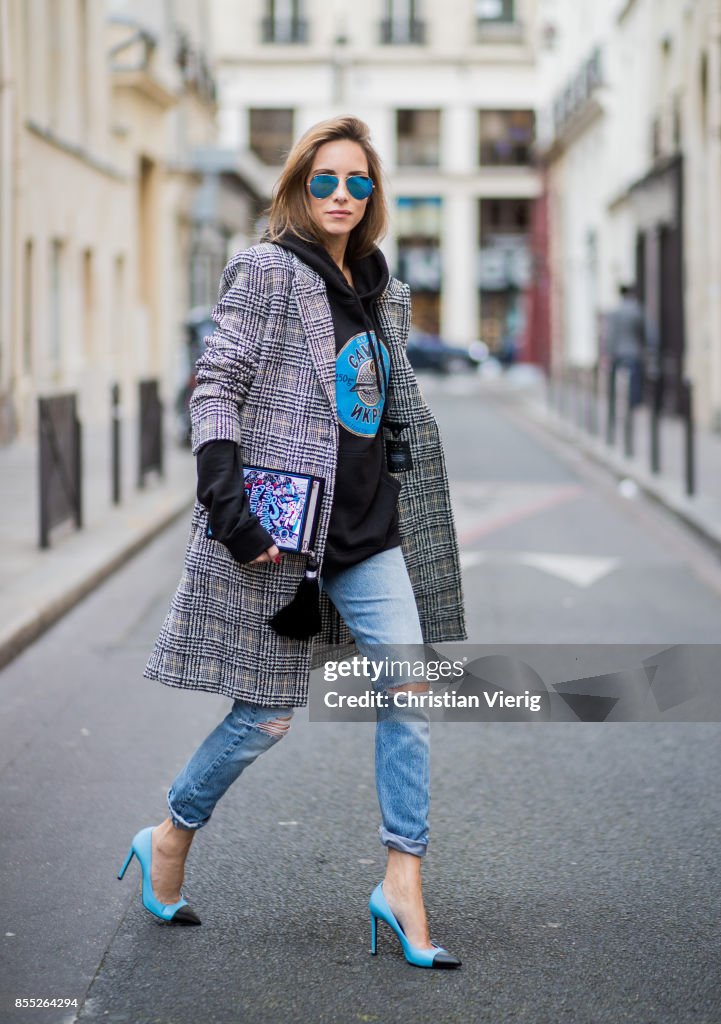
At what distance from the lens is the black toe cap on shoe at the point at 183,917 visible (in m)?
3.99

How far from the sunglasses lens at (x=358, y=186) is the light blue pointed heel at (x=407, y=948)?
60.2 inches

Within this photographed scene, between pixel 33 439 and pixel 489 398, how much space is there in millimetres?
17922

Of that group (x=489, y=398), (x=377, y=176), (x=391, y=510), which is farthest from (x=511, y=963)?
(x=489, y=398)

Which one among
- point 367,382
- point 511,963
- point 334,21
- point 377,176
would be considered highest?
point 334,21

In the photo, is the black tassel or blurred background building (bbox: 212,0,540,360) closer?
the black tassel

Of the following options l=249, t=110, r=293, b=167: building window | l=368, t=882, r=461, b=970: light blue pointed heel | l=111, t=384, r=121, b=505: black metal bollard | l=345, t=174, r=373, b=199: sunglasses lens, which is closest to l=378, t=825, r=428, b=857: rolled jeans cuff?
l=368, t=882, r=461, b=970: light blue pointed heel

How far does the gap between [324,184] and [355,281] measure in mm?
227

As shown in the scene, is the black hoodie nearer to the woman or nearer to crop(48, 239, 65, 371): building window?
the woman

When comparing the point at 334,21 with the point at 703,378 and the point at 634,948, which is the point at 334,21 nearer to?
the point at 703,378

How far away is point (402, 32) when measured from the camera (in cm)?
6062

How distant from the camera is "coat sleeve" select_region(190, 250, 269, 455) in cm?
363

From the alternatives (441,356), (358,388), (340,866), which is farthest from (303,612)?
(441,356)

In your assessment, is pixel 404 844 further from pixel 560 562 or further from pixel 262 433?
pixel 560 562

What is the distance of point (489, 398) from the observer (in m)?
36.6
